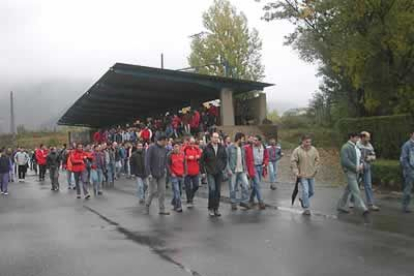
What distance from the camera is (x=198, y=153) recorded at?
14594 mm

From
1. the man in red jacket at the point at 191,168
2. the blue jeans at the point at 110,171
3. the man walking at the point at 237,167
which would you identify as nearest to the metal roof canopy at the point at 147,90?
the blue jeans at the point at 110,171

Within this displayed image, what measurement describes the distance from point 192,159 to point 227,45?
35199 millimetres

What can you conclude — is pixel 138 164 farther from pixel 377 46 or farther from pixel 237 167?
pixel 377 46

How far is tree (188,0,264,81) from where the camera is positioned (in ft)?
159

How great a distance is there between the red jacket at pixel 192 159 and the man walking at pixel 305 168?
110 inches

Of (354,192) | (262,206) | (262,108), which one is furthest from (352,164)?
(262,108)

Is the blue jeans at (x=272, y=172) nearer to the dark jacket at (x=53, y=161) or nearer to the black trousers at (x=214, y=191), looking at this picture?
the black trousers at (x=214, y=191)

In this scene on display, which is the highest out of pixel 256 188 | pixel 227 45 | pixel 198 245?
pixel 227 45

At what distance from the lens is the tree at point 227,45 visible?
1911 inches

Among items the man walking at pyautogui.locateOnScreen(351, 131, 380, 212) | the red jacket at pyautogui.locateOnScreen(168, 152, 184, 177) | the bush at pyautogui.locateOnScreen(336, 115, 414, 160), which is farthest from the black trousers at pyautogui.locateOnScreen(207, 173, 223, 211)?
the bush at pyautogui.locateOnScreen(336, 115, 414, 160)

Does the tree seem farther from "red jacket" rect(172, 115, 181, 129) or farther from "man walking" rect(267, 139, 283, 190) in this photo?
"man walking" rect(267, 139, 283, 190)

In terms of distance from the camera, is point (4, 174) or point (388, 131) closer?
point (388, 131)

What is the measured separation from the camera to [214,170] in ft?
42.1

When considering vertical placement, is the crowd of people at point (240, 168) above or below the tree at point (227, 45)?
below
